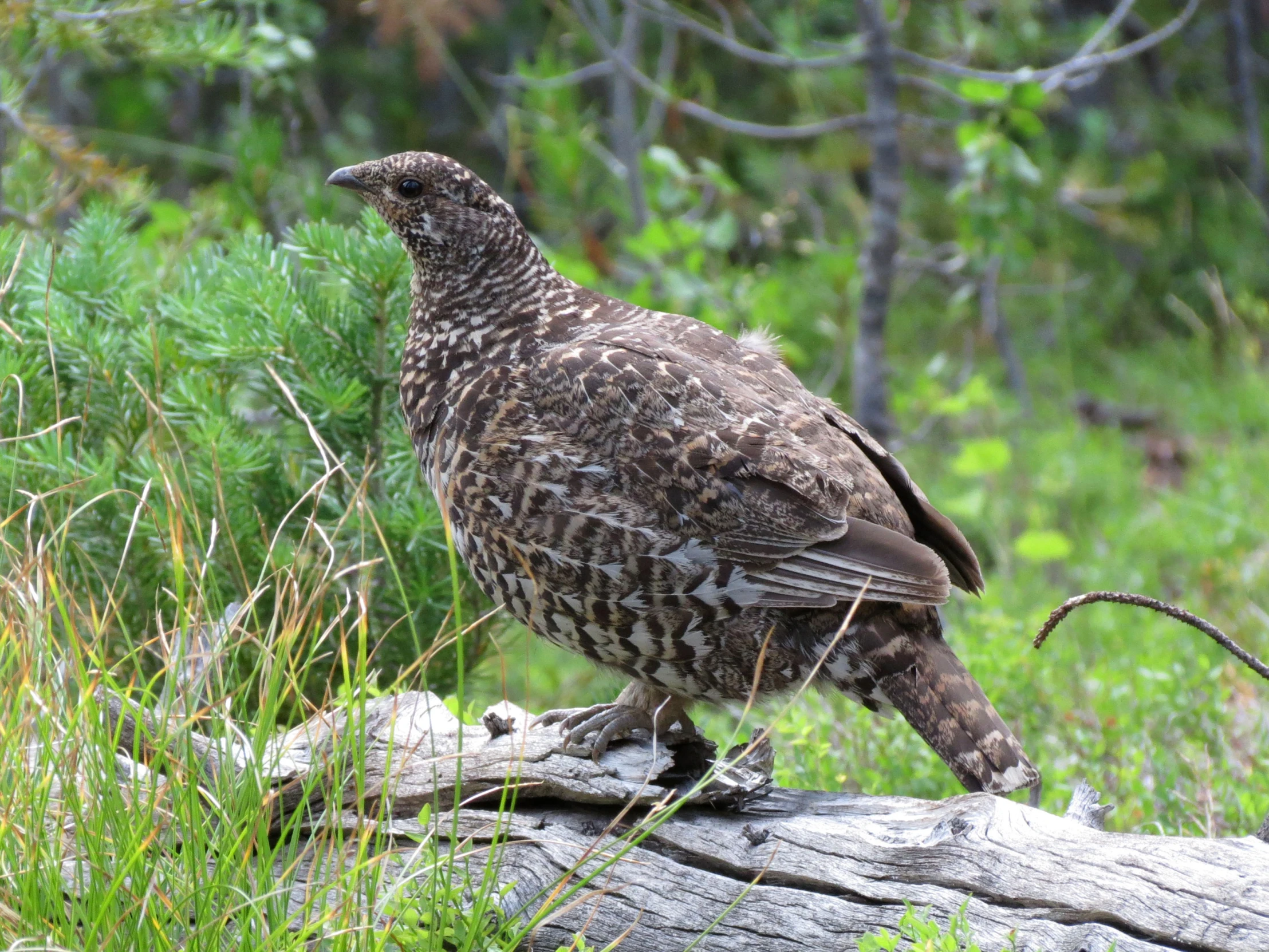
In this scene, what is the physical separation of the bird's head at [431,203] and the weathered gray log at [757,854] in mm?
1325

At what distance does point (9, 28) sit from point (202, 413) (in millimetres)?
1693

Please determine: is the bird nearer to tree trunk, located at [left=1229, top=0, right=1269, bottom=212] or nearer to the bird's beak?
the bird's beak

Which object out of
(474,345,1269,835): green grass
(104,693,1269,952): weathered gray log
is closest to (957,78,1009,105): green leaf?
(474,345,1269,835): green grass

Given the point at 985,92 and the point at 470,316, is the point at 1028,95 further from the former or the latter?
the point at 470,316

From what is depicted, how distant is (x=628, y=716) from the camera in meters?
3.21

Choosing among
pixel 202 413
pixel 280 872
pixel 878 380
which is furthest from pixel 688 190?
pixel 280 872

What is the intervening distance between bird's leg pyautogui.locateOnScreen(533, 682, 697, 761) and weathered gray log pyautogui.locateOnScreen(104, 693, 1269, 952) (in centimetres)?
5

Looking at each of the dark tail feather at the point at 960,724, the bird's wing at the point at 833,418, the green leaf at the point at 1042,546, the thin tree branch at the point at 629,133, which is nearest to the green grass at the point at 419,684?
the green leaf at the point at 1042,546

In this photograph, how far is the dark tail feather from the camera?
2.83 m

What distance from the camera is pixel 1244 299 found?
7.18 meters

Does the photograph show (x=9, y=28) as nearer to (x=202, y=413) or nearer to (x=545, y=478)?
(x=202, y=413)

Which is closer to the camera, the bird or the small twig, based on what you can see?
the small twig

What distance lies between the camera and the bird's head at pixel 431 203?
359 centimetres

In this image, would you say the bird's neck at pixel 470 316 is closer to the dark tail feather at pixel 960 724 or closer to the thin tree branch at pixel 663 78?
the dark tail feather at pixel 960 724
